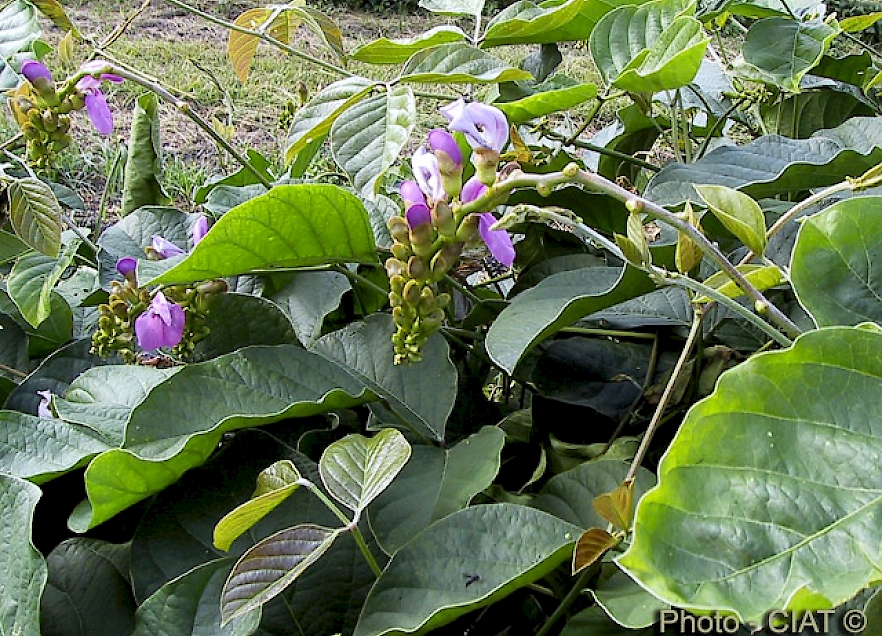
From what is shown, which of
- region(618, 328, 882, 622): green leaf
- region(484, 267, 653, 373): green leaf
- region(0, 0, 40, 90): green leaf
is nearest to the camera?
region(618, 328, 882, 622): green leaf

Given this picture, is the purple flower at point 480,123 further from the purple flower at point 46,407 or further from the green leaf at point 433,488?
the purple flower at point 46,407

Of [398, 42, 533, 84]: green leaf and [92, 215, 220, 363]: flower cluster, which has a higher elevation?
[398, 42, 533, 84]: green leaf

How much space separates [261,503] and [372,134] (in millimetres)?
282

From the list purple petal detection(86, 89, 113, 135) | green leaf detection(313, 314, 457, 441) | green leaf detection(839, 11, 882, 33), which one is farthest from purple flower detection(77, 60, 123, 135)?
green leaf detection(839, 11, 882, 33)

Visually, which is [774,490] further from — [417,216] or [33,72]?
[33,72]

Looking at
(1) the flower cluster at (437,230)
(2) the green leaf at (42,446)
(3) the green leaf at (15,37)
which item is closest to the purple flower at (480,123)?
(1) the flower cluster at (437,230)

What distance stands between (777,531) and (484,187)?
27 cm

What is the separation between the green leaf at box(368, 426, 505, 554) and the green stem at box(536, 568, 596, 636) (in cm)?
8

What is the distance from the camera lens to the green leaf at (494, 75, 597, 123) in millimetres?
633

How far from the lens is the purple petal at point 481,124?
519 mm

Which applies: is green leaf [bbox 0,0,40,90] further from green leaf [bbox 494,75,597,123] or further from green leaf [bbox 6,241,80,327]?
green leaf [bbox 494,75,597,123]

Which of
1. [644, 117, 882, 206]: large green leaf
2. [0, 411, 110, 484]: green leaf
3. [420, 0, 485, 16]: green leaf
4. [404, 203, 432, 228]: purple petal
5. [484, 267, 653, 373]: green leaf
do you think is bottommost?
[0, 411, 110, 484]: green leaf

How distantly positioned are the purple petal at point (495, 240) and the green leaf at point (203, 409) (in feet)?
0.43

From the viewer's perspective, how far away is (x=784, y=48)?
768 millimetres
